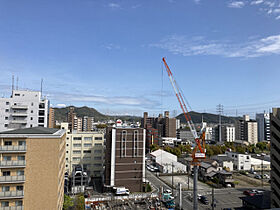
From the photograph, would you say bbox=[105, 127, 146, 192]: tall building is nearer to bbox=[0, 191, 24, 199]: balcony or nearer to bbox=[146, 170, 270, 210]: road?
bbox=[146, 170, 270, 210]: road

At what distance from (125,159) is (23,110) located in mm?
18056

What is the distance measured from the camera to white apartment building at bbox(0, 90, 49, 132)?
90.6 feet

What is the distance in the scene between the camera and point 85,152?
79.2 feet

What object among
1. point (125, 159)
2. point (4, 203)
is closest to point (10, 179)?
point (4, 203)

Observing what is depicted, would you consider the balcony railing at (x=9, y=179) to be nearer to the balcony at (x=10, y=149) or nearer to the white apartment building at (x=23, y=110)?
the balcony at (x=10, y=149)

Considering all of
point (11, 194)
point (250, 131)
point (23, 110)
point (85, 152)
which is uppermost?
point (23, 110)

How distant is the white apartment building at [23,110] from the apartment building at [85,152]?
27.6 feet

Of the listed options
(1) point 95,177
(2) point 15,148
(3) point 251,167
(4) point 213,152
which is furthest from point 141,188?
(4) point 213,152

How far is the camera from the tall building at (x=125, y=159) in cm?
1958

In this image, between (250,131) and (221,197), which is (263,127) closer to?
(250,131)

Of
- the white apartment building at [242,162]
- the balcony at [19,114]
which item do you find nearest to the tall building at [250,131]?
the white apartment building at [242,162]

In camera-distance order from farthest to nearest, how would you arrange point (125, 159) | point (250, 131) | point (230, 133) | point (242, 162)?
point (230, 133)
point (250, 131)
point (242, 162)
point (125, 159)

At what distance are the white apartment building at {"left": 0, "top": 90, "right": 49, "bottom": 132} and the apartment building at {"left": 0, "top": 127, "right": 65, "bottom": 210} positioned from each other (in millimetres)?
20112

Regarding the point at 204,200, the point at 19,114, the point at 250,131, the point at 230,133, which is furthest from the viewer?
the point at 230,133
